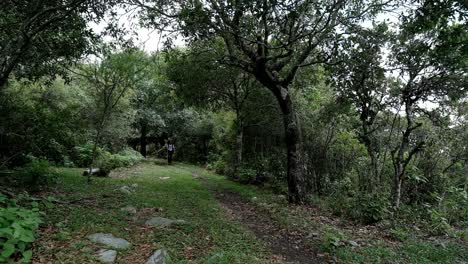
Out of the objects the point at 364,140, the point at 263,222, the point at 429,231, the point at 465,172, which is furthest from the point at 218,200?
the point at 465,172

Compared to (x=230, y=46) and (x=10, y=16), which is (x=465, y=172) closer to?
(x=230, y=46)

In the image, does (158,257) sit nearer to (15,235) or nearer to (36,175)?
(15,235)

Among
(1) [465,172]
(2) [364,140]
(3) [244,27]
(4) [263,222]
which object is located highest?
(3) [244,27]

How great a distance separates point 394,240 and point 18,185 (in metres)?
7.72

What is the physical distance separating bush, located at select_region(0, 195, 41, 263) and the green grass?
373mm

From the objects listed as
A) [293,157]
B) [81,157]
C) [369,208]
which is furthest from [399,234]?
[81,157]

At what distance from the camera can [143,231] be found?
4988 mm

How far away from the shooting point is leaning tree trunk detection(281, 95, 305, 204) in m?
8.24

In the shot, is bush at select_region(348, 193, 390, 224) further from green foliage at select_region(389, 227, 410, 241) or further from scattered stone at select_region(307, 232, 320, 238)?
scattered stone at select_region(307, 232, 320, 238)

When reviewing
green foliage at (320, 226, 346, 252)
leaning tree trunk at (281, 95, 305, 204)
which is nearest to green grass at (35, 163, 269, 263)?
green foliage at (320, 226, 346, 252)

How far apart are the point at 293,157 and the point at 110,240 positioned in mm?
5352

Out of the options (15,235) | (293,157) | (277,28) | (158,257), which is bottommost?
(158,257)

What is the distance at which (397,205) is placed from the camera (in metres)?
7.15

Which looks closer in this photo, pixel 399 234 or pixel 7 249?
pixel 7 249
